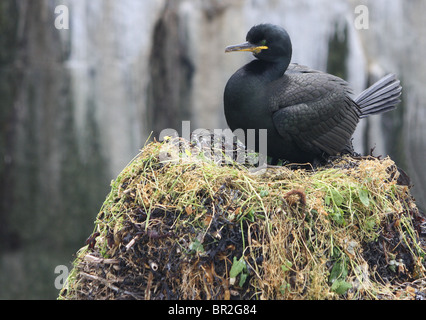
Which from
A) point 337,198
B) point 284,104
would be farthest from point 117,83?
point 337,198

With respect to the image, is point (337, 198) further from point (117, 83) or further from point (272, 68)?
point (117, 83)

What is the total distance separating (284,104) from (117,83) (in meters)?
2.33

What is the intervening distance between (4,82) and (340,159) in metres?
3.13

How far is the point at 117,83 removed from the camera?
4.78m

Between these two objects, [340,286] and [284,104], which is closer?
[340,286]

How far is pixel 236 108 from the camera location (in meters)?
2.87

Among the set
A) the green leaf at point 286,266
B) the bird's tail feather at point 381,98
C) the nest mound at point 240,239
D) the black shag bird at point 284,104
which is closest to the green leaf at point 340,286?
the nest mound at point 240,239

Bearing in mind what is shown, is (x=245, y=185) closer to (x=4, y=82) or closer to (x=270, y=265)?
(x=270, y=265)

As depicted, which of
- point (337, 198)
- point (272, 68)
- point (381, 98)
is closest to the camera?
point (337, 198)

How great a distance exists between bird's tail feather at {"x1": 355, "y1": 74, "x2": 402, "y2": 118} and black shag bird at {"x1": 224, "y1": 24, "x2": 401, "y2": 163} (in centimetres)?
40

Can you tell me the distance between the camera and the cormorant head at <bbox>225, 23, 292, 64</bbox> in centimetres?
290

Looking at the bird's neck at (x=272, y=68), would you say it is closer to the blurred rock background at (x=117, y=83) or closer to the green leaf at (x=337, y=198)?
the green leaf at (x=337, y=198)

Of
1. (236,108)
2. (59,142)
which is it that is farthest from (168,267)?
(59,142)
